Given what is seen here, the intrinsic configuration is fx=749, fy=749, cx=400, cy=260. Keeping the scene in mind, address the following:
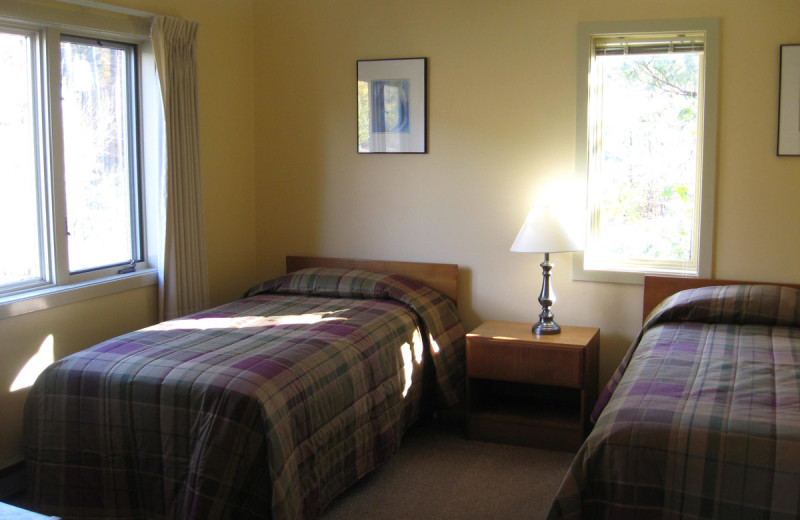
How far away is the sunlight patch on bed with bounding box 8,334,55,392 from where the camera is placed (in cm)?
304

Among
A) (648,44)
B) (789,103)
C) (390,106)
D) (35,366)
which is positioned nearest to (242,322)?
(35,366)

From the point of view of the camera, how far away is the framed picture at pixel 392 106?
4.01 m

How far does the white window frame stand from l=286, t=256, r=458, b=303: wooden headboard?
0.97 meters

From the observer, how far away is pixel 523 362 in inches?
137

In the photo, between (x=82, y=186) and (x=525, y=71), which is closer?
A: (x=82, y=186)

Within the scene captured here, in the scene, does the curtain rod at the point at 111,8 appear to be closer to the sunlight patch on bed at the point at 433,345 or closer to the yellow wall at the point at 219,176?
the yellow wall at the point at 219,176

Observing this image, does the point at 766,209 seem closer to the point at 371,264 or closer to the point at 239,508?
the point at 371,264

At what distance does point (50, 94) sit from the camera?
126 inches

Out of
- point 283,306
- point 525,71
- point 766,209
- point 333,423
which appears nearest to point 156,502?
point 333,423

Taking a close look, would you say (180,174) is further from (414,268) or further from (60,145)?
(414,268)

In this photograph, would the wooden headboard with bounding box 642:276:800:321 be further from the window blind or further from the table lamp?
the window blind

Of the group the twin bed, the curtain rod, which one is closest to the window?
the twin bed

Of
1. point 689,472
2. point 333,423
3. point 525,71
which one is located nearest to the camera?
point 689,472

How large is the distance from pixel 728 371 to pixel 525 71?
6.37 ft
